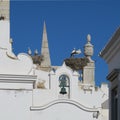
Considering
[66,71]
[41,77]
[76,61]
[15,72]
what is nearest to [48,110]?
[15,72]

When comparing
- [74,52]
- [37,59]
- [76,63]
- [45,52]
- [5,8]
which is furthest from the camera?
[45,52]

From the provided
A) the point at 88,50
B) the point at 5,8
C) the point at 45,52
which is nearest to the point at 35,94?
the point at 5,8

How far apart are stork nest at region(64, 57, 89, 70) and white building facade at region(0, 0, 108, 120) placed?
27.3 ft

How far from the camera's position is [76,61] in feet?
174

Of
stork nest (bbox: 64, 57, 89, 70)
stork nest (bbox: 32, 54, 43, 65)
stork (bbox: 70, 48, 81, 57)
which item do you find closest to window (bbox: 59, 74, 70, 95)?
stork nest (bbox: 64, 57, 89, 70)

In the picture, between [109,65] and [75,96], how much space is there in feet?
52.2

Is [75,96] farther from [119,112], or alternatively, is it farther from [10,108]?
[119,112]

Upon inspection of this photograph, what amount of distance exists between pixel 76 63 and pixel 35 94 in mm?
16793

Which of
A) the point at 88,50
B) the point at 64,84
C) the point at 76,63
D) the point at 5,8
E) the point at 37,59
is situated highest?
the point at 5,8

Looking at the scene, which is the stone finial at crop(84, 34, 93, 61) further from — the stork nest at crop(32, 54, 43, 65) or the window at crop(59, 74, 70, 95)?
the window at crop(59, 74, 70, 95)

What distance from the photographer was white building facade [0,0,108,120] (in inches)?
1112

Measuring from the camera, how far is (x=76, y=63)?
5278cm

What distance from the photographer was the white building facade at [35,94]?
92.7ft

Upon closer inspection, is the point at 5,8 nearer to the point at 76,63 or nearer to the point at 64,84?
the point at 64,84
